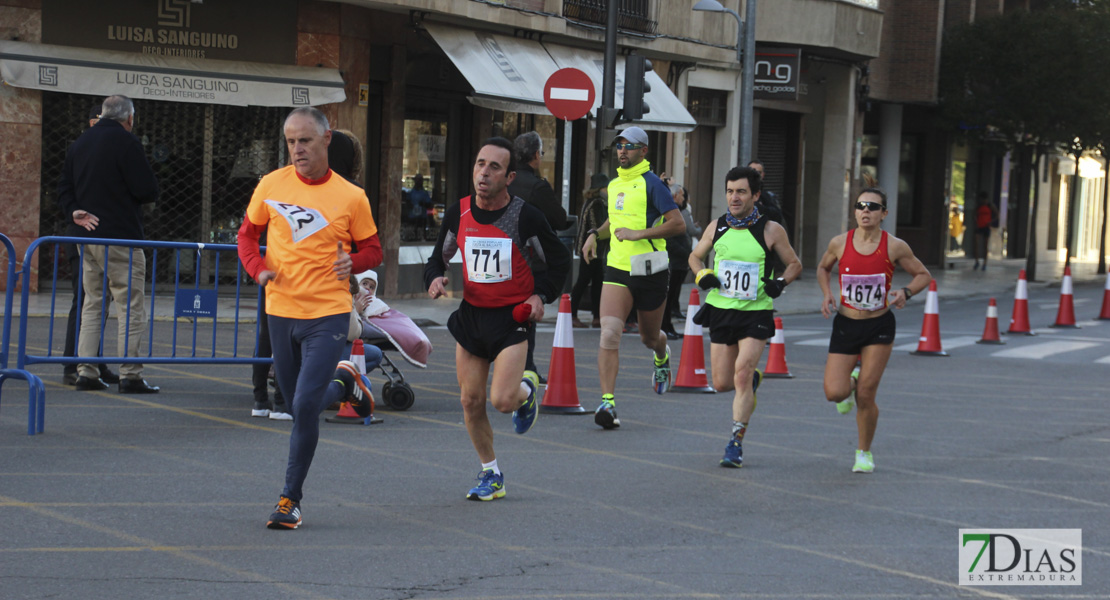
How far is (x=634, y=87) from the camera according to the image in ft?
51.6

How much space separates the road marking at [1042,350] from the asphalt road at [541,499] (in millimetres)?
4277

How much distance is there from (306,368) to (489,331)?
101 cm

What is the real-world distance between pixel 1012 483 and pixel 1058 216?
43199 millimetres

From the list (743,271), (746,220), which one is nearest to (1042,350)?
(746,220)

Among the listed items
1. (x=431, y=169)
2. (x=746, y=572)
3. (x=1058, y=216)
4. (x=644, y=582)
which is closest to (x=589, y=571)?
(x=644, y=582)

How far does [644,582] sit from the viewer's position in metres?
5.31

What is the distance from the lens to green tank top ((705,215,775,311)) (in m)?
8.21

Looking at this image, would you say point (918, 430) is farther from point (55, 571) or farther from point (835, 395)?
point (55, 571)

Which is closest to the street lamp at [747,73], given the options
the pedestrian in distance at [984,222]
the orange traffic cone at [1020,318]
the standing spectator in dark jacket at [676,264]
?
the standing spectator in dark jacket at [676,264]

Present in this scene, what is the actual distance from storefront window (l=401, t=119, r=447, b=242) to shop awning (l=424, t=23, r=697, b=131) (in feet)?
4.11

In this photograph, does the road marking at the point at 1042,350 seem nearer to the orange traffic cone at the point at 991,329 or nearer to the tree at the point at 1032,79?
the orange traffic cone at the point at 991,329

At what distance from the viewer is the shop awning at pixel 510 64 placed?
1869 cm

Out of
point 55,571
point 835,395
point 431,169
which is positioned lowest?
point 55,571

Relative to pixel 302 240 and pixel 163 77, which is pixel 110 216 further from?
pixel 163 77
